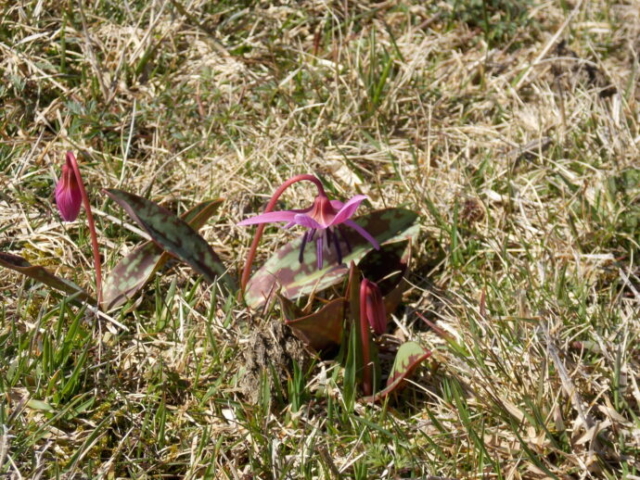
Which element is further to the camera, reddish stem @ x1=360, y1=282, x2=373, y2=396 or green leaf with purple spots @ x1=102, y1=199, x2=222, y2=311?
green leaf with purple spots @ x1=102, y1=199, x2=222, y2=311

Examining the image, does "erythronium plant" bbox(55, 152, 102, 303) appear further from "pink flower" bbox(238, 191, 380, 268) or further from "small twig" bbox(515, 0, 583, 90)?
"small twig" bbox(515, 0, 583, 90)

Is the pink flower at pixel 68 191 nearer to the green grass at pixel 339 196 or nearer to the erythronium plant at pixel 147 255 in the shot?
the erythronium plant at pixel 147 255

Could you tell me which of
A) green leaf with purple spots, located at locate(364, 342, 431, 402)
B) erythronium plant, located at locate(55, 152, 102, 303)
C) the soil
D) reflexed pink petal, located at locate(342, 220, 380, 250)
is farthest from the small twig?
erythronium plant, located at locate(55, 152, 102, 303)

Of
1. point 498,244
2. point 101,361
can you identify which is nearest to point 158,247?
point 101,361

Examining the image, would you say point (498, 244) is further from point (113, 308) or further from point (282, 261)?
point (113, 308)

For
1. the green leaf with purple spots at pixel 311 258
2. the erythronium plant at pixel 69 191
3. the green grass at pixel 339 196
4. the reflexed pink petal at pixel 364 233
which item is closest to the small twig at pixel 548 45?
the green grass at pixel 339 196

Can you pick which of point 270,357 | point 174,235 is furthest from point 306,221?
point 174,235

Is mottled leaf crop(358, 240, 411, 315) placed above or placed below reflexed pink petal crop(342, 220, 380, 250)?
below
